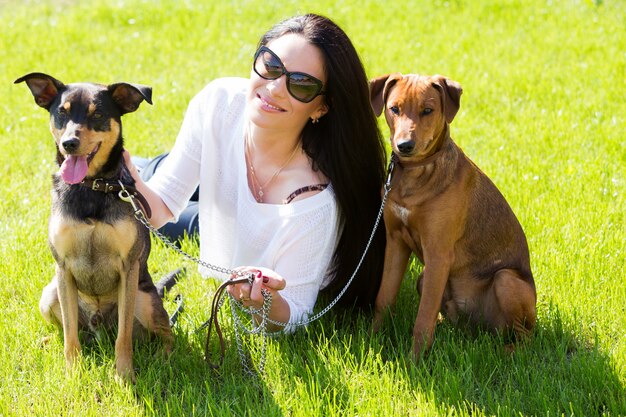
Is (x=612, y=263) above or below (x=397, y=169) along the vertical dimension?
below

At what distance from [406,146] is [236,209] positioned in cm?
140

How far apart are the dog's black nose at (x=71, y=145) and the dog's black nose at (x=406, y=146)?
1487 mm

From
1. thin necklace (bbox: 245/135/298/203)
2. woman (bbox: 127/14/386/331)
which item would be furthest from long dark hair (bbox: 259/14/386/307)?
thin necklace (bbox: 245/135/298/203)

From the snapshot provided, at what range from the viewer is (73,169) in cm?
364

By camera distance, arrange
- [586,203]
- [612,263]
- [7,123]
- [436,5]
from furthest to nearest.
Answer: [436,5] < [7,123] < [586,203] < [612,263]

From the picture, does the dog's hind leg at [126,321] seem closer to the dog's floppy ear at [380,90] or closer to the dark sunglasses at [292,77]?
the dark sunglasses at [292,77]

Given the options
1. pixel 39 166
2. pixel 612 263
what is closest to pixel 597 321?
pixel 612 263

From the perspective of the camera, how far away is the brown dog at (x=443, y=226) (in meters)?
3.88

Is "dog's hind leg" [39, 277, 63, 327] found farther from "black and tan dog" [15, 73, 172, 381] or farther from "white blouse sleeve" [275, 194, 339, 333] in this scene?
"white blouse sleeve" [275, 194, 339, 333]

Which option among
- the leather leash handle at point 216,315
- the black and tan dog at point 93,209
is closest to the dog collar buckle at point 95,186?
the black and tan dog at point 93,209

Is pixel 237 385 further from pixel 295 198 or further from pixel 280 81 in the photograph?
pixel 280 81

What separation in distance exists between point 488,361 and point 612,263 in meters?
1.34

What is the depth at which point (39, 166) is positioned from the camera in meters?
6.73

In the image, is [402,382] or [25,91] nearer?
[402,382]
